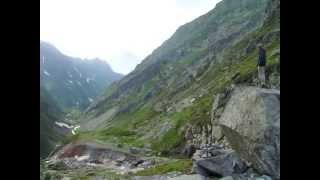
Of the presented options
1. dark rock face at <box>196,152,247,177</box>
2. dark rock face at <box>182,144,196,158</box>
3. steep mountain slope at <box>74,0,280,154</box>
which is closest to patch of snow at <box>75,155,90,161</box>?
steep mountain slope at <box>74,0,280,154</box>

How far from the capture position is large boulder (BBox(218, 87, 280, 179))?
3175 centimetres

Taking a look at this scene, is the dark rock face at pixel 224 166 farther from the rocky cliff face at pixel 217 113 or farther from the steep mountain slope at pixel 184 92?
the steep mountain slope at pixel 184 92

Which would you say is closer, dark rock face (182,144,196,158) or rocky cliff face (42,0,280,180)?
rocky cliff face (42,0,280,180)

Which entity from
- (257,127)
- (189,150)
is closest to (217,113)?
(189,150)

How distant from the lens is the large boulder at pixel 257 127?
3175 centimetres

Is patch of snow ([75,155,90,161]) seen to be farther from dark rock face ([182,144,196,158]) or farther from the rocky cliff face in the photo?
dark rock face ([182,144,196,158])

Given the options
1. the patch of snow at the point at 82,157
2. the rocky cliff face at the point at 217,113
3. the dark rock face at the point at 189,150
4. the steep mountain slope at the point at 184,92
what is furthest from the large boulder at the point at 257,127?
the patch of snow at the point at 82,157

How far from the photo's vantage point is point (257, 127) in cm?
3244

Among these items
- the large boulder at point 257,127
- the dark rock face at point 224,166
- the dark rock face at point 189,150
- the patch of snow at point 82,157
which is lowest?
the patch of snow at point 82,157

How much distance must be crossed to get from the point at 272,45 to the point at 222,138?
47.8m

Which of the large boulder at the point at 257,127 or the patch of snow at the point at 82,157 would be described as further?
the patch of snow at the point at 82,157
